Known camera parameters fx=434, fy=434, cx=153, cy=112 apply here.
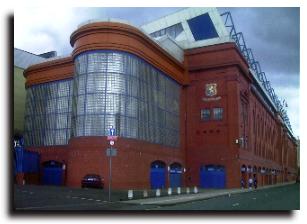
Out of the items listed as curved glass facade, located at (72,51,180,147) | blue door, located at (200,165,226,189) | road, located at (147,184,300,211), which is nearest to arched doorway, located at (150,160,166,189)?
curved glass facade, located at (72,51,180,147)

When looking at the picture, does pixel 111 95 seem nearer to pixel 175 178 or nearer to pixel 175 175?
pixel 175 175

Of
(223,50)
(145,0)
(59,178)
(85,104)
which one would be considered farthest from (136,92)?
(145,0)

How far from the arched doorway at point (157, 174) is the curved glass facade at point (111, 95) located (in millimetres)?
2837

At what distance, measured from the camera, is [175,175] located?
4266cm

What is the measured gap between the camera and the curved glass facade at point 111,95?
3341cm

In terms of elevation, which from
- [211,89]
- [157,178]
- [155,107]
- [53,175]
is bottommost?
[157,178]

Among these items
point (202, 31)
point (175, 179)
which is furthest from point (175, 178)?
point (202, 31)

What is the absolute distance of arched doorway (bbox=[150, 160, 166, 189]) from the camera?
123 feet

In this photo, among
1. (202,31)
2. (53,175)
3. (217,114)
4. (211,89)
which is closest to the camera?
(53,175)

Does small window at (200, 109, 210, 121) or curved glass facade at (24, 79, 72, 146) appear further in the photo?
small window at (200, 109, 210, 121)

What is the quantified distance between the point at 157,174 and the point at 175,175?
462 cm

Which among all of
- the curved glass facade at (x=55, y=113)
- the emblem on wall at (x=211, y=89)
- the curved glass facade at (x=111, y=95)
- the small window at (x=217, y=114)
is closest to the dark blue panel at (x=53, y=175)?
the curved glass facade at (x=55, y=113)

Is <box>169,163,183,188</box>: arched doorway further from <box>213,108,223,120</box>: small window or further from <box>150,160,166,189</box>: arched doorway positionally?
<box>213,108,223,120</box>: small window

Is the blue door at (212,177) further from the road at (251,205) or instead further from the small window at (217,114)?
the road at (251,205)
